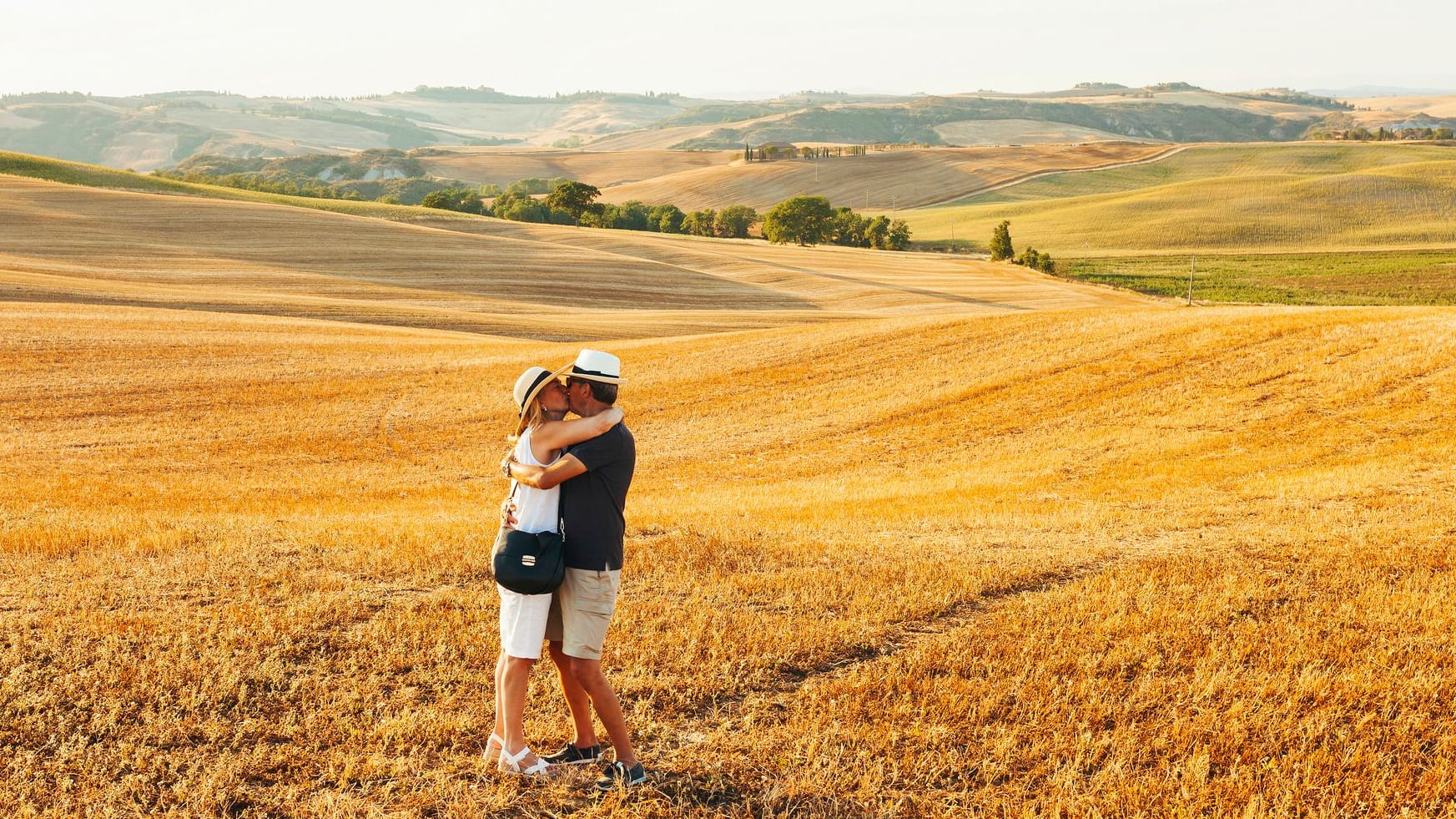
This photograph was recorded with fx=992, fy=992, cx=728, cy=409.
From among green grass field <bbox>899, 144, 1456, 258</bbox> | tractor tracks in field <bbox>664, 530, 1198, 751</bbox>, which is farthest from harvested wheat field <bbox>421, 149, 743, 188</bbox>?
tractor tracks in field <bbox>664, 530, 1198, 751</bbox>

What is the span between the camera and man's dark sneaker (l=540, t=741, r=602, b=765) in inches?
250

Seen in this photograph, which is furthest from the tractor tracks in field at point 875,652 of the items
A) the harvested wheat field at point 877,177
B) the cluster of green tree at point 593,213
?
the harvested wheat field at point 877,177

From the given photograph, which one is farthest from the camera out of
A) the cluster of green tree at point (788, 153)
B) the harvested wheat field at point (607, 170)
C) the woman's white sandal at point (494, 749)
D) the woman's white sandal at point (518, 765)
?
the harvested wheat field at point (607, 170)

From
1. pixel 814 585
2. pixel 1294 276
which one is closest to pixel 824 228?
pixel 1294 276

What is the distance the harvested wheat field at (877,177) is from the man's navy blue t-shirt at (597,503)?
13562 cm

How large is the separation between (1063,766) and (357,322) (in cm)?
4413

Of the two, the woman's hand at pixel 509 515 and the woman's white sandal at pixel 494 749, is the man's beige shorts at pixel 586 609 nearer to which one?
the woman's hand at pixel 509 515

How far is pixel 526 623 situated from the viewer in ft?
19.6

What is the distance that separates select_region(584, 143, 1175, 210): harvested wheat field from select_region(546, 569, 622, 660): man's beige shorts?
136 meters

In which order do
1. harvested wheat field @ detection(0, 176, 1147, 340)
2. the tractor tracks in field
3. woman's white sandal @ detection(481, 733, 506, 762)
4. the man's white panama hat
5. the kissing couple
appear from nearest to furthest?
the kissing couple < the man's white panama hat < woman's white sandal @ detection(481, 733, 506, 762) < the tractor tracks in field < harvested wheat field @ detection(0, 176, 1147, 340)

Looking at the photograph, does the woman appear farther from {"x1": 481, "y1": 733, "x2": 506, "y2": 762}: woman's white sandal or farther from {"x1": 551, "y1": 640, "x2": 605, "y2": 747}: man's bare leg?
{"x1": 551, "y1": 640, "x2": 605, "y2": 747}: man's bare leg

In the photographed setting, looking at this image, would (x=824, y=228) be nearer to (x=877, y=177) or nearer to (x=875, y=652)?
(x=877, y=177)

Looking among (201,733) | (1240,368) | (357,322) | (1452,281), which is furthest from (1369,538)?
(1452,281)

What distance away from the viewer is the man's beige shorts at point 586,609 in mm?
5977
